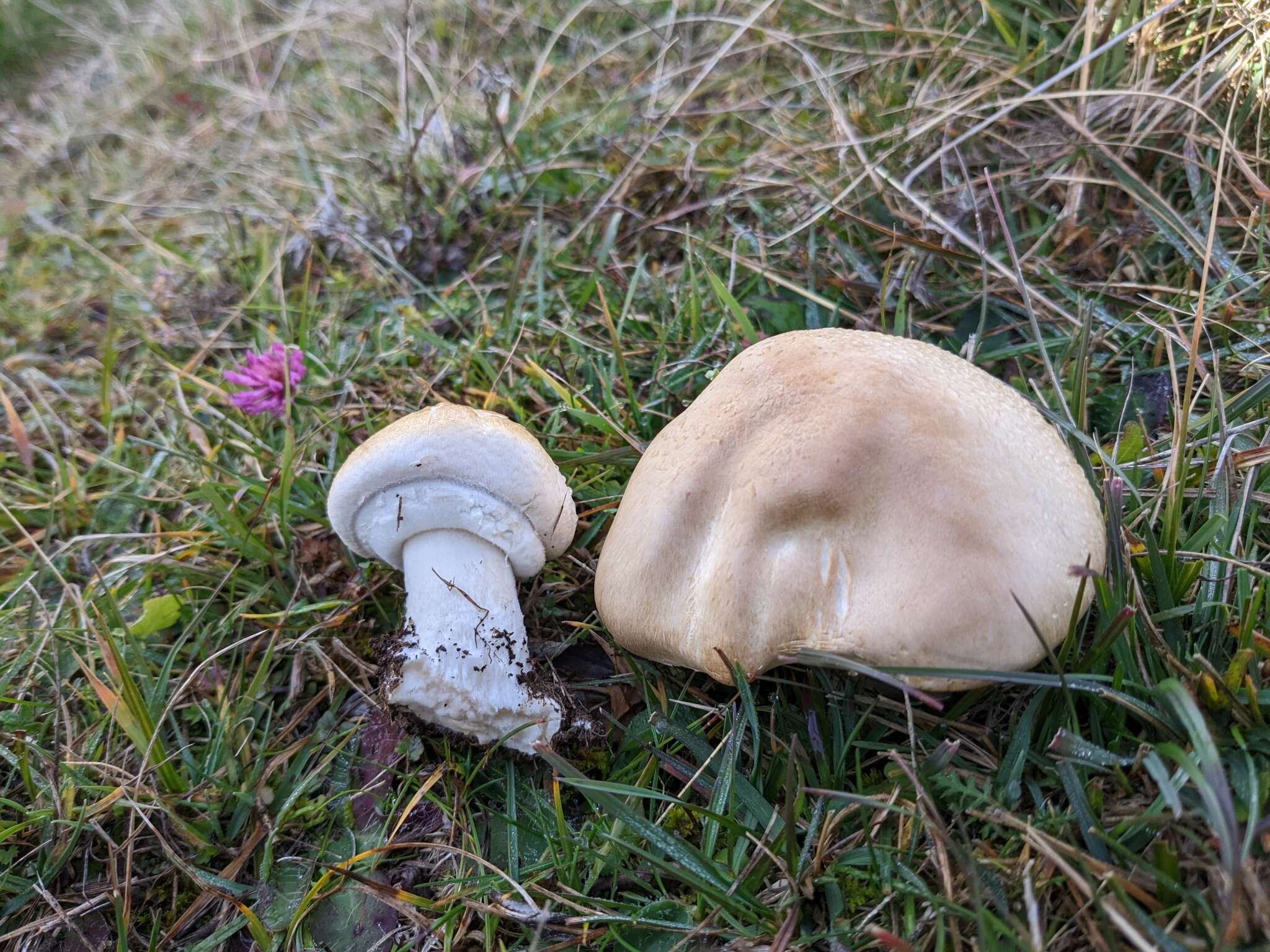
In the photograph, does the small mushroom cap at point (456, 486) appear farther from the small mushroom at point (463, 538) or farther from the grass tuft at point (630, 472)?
the grass tuft at point (630, 472)

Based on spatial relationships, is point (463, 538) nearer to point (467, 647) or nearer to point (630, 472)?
point (467, 647)

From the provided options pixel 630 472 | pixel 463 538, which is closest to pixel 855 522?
pixel 630 472

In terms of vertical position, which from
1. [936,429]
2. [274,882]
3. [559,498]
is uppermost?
[936,429]

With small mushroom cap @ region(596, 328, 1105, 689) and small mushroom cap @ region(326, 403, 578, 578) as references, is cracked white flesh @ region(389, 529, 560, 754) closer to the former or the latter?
small mushroom cap @ region(326, 403, 578, 578)

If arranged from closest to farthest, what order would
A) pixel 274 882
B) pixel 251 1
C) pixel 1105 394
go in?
pixel 274 882, pixel 1105 394, pixel 251 1

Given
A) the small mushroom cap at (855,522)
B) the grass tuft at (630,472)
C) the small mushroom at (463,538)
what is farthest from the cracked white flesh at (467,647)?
the small mushroom cap at (855,522)

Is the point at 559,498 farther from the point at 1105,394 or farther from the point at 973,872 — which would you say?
the point at 1105,394

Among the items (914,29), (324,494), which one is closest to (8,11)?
(324,494)
